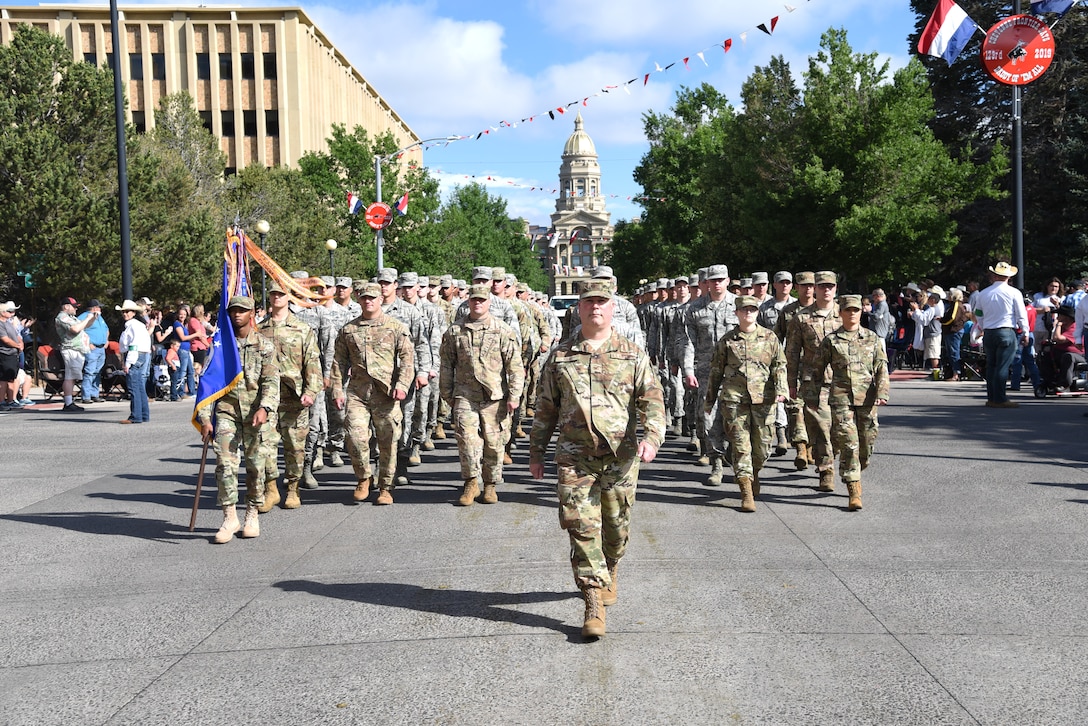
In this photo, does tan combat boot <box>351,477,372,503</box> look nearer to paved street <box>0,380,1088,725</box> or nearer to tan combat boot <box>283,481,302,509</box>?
paved street <box>0,380,1088,725</box>

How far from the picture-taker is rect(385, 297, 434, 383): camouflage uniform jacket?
11078 mm

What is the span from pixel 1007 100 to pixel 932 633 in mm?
43813

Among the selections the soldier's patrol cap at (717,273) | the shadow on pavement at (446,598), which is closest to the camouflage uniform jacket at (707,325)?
the soldier's patrol cap at (717,273)

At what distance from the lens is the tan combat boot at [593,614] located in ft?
18.1

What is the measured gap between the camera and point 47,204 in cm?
2617

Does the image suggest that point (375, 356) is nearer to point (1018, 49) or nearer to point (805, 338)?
point (805, 338)

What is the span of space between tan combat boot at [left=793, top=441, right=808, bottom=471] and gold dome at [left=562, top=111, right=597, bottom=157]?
178172 mm

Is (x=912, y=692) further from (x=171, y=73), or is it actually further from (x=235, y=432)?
(x=171, y=73)

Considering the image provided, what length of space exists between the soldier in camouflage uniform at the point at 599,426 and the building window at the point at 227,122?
231ft

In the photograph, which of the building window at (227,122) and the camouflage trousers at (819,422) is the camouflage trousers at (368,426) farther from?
the building window at (227,122)

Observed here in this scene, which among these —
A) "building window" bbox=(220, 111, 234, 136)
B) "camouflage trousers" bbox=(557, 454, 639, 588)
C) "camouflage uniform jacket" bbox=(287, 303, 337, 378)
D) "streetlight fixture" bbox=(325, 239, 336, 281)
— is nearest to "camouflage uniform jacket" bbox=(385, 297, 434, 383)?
"camouflage uniform jacket" bbox=(287, 303, 337, 378)

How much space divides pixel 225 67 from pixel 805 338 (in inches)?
2652

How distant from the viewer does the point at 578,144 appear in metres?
186

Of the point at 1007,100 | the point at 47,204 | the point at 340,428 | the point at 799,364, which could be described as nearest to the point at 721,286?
the point at 799,364
